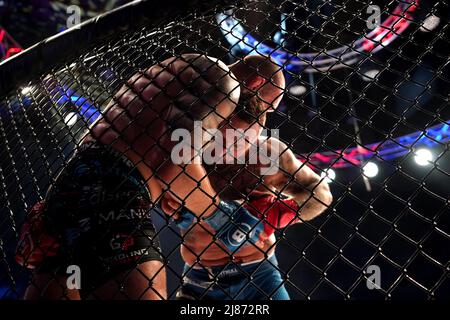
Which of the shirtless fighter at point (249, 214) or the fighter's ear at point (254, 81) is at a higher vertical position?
the fighter's ear at point (254, 81)

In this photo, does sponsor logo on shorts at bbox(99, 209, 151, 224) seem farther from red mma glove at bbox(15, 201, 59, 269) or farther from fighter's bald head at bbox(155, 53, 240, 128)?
fighter's bald head at bbox(155, 53, 240, 128)

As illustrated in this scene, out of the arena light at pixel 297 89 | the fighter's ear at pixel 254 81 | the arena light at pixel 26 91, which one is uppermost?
the arena light at pixel 297 89

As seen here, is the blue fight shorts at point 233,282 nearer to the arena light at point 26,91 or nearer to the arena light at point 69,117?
the arena light at point 69,117

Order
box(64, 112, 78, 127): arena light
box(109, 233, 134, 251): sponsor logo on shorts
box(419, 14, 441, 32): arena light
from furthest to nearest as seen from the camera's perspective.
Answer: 1. box(64, 112, 78, 127): arena light
2. box(109, 233, 134, 251): sponsor logo on shorts
3. box(419, 14, 441, 32): arena light

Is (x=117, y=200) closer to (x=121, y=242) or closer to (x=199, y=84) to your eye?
(x=121, y=242)

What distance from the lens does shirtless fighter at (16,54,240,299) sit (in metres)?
1.31

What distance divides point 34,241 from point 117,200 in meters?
0.38

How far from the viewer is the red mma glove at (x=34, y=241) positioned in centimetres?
141

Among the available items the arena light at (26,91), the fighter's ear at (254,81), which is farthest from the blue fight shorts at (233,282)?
the arena light at (26,91)

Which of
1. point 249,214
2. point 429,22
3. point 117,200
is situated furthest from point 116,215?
point 429,22

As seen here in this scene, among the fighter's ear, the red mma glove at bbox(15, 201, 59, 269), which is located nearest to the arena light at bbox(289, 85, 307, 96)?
the fighter's ear
